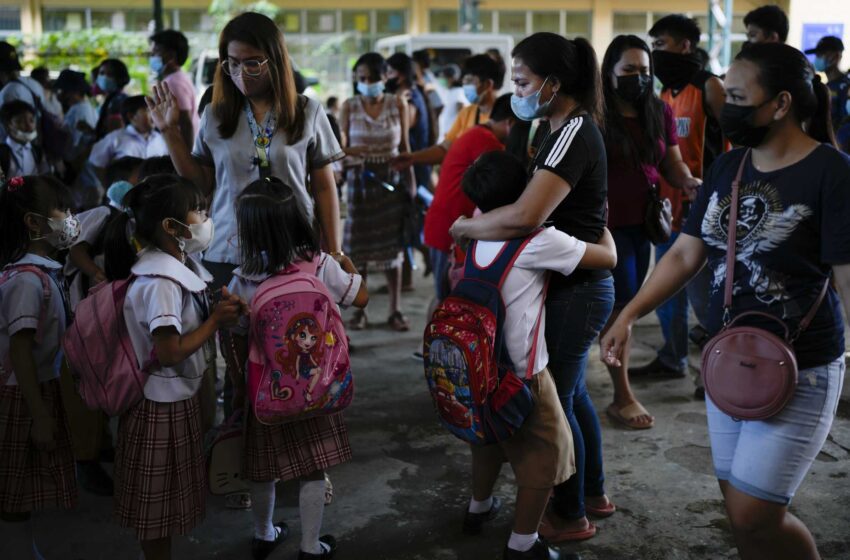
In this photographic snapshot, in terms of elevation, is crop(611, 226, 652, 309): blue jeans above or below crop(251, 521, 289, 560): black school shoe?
above

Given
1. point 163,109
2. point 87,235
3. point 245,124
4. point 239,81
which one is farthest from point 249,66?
point 87,235

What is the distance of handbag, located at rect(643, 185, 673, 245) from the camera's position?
4148 millimetres

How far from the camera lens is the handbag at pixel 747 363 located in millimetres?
2234

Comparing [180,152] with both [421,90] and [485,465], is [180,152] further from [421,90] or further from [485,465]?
[421,90]

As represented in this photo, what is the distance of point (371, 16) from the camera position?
24.5m

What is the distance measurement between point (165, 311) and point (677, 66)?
3.38 meters

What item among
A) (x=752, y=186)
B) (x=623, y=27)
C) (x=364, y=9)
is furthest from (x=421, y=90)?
(x=623, y=27)

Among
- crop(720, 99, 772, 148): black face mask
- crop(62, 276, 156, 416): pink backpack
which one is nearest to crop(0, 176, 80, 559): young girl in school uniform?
crop(62, 276, 156, 416): pink backpack

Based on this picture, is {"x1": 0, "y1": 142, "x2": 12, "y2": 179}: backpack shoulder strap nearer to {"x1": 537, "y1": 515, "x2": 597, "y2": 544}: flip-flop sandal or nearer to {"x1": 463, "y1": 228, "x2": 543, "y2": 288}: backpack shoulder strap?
{"x1": 463, "y1": 228, "x2": 543, "y2": 288}: backpack shoulder strap

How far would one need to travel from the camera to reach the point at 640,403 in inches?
188

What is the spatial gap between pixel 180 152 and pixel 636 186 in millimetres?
2080

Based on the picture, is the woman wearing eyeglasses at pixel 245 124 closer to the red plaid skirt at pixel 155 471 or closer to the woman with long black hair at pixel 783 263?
the red plaid skirt at pixel 155 471

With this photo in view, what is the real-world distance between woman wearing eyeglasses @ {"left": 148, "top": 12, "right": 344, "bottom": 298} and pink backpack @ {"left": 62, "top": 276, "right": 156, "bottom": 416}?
2.50 ft

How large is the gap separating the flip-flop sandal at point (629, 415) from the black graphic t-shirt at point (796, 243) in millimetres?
2068
